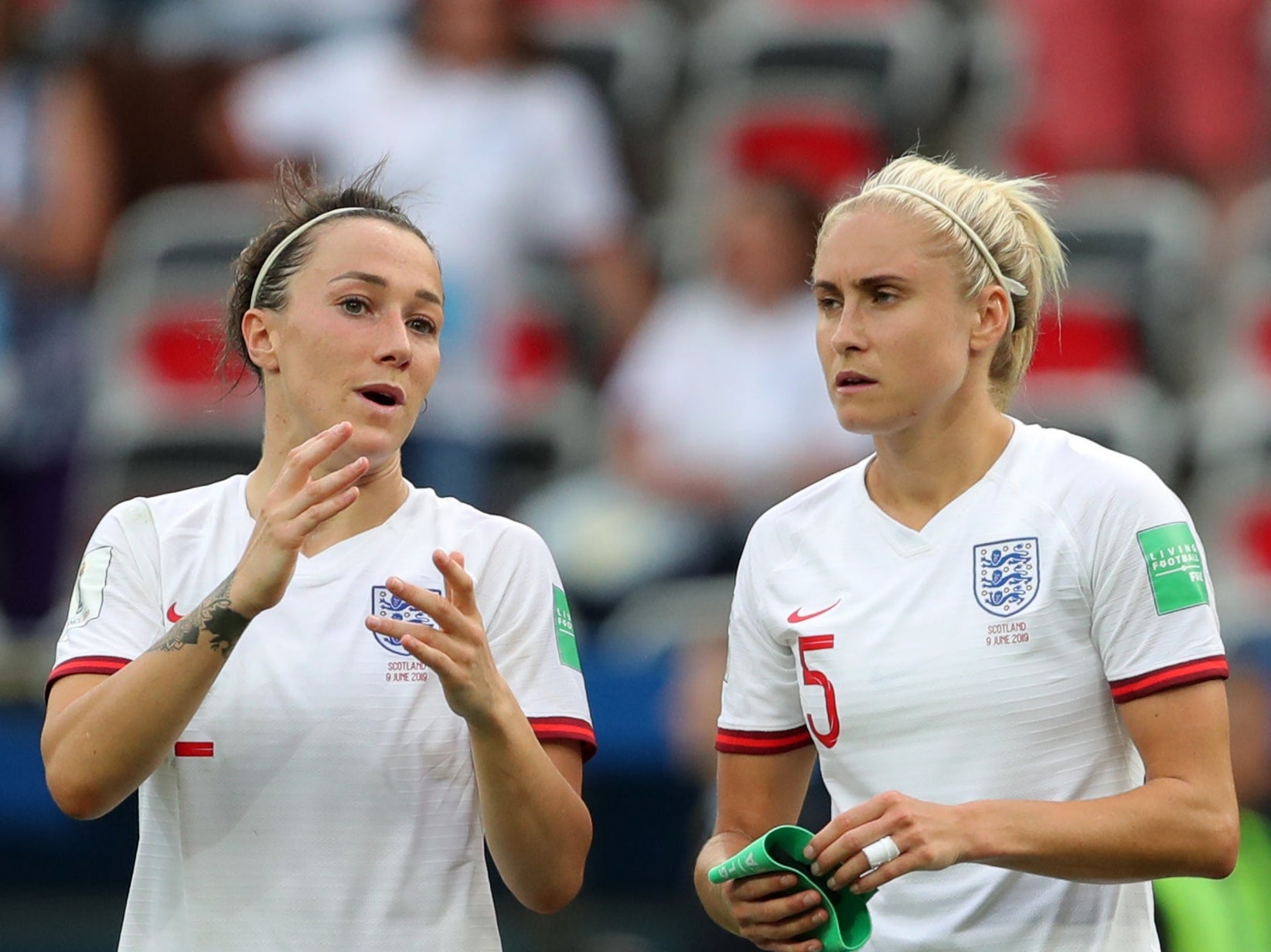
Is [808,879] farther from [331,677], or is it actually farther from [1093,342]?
[1093,342]

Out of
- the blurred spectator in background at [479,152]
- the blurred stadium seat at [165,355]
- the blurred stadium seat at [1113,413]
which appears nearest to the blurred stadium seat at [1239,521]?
the blurred stadium seat at [1113,413]

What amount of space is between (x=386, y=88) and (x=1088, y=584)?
4.90m

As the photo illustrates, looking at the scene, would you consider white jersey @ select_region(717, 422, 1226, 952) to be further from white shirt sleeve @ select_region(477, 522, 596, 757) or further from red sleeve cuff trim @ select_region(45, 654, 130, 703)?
red sleeve cuff trim @ select_region(45, 654, 130, 703)

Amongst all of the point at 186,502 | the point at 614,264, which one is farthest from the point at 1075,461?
the point at 614,264

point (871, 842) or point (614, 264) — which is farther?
point (614, 264)

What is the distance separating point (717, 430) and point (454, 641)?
4.03 m

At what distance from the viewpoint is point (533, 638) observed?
3145 millimetres

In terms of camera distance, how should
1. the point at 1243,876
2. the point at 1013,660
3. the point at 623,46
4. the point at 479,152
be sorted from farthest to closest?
the point at 623,46, the point at 479,152, the point at 1243,876, the point at 1013,660

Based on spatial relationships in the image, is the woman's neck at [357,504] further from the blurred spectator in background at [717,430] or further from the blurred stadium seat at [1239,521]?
the blurred stadium seat at [1239,521]

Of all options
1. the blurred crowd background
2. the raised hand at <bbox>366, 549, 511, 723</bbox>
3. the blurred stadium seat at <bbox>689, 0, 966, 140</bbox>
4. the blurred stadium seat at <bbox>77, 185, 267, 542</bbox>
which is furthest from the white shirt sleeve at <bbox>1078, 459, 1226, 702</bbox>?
the blurred stadium seat at <bbox>689, 0, 966, 140</bbox>

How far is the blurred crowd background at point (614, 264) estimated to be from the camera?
6.13 meters

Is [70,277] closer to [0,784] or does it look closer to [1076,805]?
[0,784]

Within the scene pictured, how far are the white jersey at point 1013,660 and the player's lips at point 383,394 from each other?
734 millimetres

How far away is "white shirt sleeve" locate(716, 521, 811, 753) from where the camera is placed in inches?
128
